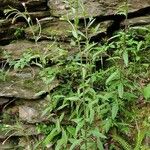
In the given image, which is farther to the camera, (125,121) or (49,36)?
(49,36)

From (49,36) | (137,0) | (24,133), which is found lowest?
(24,133)

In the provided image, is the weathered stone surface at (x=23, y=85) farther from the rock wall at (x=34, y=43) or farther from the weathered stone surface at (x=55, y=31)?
the weathered stone surface at (x=55, y=31)

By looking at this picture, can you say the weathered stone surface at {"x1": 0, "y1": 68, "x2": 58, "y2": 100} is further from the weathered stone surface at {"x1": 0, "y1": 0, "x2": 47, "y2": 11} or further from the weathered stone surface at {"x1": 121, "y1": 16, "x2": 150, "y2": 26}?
the weathered stone surface at {"x1": 121, "y1": 16, "x2": 150, "y2": 26}

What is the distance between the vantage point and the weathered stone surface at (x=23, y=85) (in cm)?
460

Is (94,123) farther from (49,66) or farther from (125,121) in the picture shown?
(49,66)

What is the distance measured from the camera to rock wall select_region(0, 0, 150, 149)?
4594 mm

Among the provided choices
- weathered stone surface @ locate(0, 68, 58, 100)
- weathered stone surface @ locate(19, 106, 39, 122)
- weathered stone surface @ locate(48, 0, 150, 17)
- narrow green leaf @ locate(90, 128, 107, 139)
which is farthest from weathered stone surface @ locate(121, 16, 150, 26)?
narrow green leaf @ locate(90, 128, 107, 139)

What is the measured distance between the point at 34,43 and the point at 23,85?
0.75 meters

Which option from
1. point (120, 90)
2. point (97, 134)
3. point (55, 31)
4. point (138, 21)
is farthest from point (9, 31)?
point (97, 134)

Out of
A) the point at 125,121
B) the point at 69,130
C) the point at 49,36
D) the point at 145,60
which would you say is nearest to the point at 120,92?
the point at 125,121

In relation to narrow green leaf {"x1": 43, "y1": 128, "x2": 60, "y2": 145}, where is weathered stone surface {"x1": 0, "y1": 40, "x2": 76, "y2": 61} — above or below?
above

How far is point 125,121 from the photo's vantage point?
13.4 ft

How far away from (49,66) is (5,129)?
101 centimetres

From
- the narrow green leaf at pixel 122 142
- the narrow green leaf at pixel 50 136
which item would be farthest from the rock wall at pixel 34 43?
the narrow green leaf at pixel 122 142
